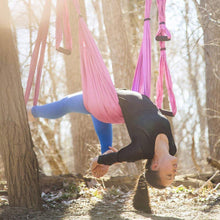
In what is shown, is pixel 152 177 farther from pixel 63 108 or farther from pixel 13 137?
pixel 13 137

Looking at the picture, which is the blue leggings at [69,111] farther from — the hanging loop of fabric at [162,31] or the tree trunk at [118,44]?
the tree trunk at [118,44]

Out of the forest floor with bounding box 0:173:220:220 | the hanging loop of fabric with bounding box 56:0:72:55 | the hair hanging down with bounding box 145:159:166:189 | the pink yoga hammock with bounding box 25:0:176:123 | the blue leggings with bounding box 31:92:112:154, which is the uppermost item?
the hanging loop of fabric with bounding box 56:0:72:55

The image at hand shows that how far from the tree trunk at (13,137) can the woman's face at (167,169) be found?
0.98 meters

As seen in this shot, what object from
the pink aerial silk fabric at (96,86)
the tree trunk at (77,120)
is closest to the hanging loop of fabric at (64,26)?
the pink aerial silk fabric at (96,86)

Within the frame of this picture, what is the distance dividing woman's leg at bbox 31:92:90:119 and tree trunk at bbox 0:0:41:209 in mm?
233

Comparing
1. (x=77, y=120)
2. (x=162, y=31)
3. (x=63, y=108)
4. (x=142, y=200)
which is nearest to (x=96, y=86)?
(x=63, y=108)

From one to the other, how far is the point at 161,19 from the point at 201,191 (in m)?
1.74

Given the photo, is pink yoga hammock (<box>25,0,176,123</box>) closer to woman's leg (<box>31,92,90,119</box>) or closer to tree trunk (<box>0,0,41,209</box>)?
woman's leg (<box>31,92,90,119</box>)

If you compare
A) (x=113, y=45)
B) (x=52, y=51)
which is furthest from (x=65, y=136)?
(x=113, y=45)

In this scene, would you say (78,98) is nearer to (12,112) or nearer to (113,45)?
(12,112)

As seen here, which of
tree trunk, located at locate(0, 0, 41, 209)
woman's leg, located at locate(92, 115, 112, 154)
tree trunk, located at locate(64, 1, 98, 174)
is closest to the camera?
tree trunk, located at locate(0, 0, 41, 209)

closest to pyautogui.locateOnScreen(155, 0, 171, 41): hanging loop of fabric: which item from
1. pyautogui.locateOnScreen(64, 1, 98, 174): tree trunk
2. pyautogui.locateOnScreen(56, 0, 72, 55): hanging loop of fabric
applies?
pyautogui.locateOnScreen(56, 0, 72, 55): hanging loop of fabric

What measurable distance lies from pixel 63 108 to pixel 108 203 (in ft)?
3.38

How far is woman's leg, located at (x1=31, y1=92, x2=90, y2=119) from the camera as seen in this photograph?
2447 mm
